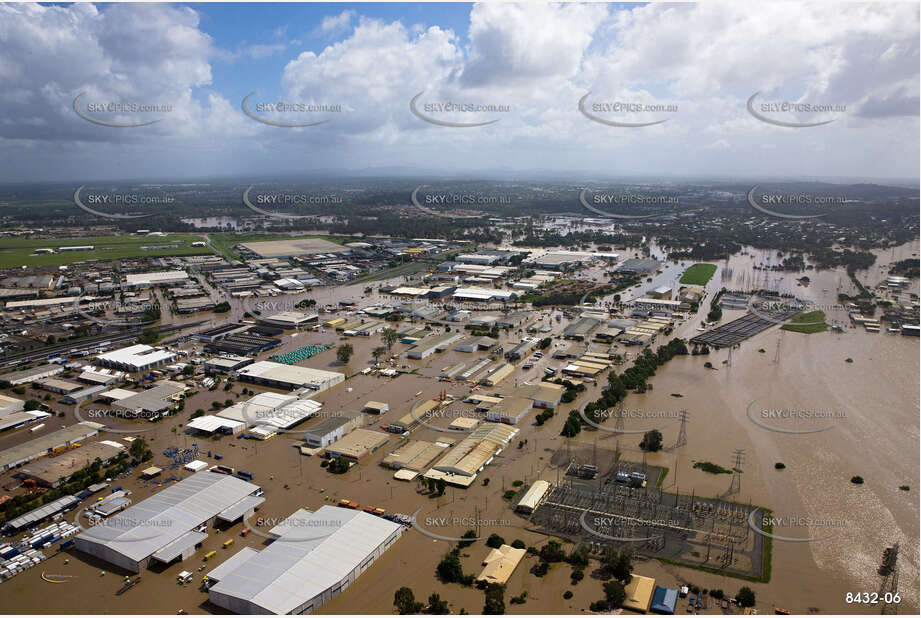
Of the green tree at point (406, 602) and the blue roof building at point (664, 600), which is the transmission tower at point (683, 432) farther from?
the green tree at point (406, 602)

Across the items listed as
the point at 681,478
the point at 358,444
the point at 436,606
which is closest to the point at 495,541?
the point at 436,606

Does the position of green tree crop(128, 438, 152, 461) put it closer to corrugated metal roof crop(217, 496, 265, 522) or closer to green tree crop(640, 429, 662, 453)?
corrugated metal roof crop(217, 496, 265, 522)

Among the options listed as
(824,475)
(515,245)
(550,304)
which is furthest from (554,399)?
(515,245)

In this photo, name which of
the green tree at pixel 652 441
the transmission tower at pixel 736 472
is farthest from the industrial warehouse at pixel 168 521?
the transmission tower at pixel 736 472

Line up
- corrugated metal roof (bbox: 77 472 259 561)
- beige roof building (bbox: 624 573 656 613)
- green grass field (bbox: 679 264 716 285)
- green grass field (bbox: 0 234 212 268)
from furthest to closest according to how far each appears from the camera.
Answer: green grass field (bbox: 0 234 212 268) → green grass field (bbox: 679 264 716 285) → corrugated metal roof (bbox: 77 472 259 561) → beige roof building (bbox: 624 573 656 613)

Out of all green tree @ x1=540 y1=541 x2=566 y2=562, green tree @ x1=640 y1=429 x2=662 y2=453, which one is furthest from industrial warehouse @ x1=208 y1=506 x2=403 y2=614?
green tree @ x1=640 y1=429 x2=662 y2=453

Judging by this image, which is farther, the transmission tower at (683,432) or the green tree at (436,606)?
the transmission tower at (683,432)
